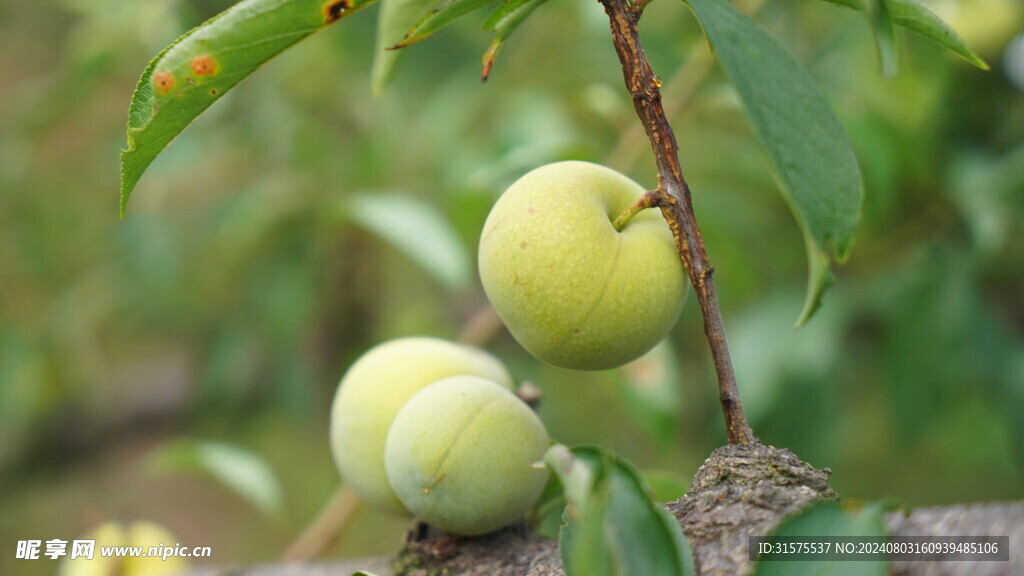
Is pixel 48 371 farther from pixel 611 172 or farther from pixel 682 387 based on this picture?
pixel 611 172

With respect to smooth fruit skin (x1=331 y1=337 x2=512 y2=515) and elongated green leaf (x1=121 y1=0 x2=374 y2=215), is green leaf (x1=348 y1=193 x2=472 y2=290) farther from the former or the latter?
elongated green leaf (x1=121 y1=0 x2=374 y2=215)

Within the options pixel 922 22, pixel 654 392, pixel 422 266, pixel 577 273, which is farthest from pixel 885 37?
pixel 422 266

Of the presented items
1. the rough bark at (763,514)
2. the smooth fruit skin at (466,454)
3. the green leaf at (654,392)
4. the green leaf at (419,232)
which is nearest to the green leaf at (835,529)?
the rough bark at (763,514)

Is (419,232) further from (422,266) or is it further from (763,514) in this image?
(763,514)

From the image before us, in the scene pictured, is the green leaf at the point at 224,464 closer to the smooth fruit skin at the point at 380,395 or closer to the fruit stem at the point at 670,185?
the smooth fruit skin at the point at 380,395

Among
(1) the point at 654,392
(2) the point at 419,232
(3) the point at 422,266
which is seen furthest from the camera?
(3) the point at 422,266

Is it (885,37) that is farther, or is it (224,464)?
(224,464)

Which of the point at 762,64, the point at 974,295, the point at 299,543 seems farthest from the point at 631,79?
the point at 974,295
